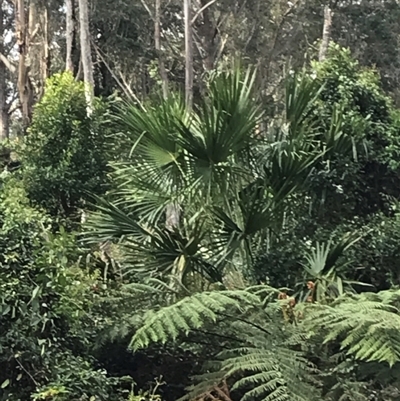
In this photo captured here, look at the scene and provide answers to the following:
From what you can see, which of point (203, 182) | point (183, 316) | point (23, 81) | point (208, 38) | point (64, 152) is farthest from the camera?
point (208, 38)

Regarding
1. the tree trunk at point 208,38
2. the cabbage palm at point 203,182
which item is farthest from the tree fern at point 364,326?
the tree trunk at point 208,38

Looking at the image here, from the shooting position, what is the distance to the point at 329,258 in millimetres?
5105

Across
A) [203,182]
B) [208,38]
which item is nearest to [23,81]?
[203,182]

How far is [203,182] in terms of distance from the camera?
4.90 metres

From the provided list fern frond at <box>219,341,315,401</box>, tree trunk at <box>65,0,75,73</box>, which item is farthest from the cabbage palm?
tree trunk at <box>65,0,75,73</box>

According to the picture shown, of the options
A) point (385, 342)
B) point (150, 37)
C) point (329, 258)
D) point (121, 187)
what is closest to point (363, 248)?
point (329, 258)

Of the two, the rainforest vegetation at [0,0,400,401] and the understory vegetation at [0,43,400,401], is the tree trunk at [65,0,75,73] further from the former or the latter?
the understory vegetation at [0,43,400,401]

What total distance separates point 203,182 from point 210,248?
1.69 ft

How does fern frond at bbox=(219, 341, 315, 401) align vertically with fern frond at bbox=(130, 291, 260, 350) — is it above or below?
below

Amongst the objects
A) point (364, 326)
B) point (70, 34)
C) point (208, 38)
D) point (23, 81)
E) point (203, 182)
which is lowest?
point (364, 326)

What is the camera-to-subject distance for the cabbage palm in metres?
4.85

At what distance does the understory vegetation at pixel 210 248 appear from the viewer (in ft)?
11.7

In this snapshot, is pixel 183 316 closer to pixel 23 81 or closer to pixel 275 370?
pixel 275 370

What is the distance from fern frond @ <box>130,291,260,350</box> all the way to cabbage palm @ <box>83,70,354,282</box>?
1.02m
